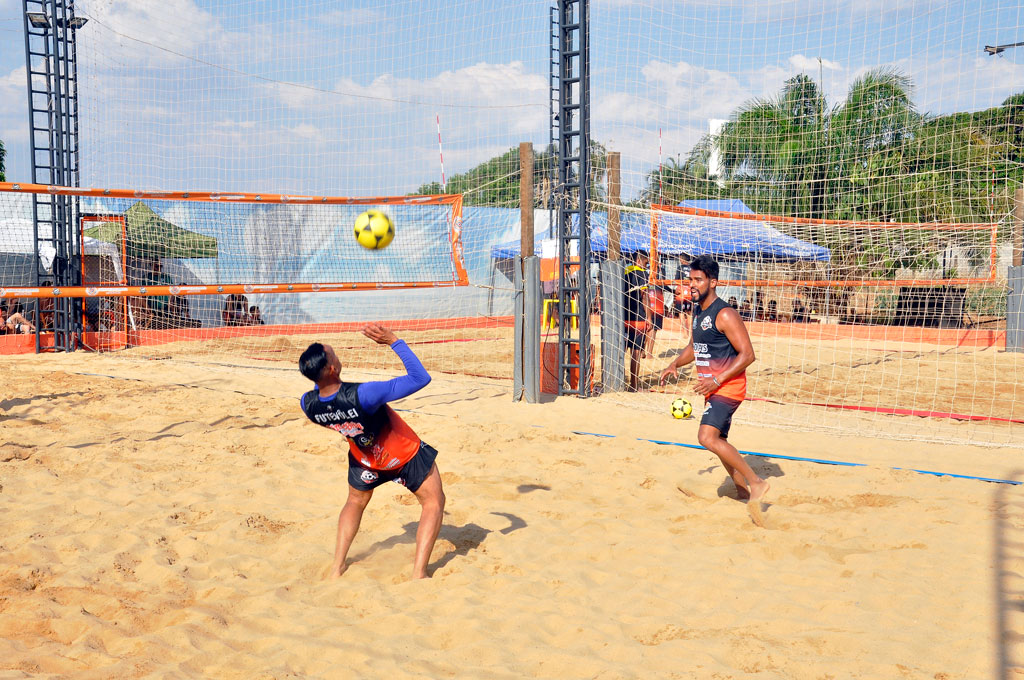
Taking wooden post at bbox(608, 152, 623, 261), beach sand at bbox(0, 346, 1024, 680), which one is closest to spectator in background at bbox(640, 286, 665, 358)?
wooden post at bbox(608, 152, 623, 261)

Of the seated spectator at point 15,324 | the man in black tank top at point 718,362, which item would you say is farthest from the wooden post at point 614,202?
the seated spectator at point 15,324

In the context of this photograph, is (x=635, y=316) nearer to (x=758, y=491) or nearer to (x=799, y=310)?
(x=758, y=491)

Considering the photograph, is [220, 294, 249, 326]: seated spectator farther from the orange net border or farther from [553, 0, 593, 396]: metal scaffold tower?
[553, 0, 593, 396]: metal scaffold tower

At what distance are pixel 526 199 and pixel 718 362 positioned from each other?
23.8ft

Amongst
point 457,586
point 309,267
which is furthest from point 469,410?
point 309,267

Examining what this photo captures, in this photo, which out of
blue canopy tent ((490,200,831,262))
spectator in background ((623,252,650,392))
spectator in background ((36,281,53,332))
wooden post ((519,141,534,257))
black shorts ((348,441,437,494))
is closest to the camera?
black shorts ((348,441,437,494))

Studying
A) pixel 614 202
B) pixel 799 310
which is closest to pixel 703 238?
pixel 614 202

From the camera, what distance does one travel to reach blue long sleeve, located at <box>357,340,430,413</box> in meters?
3.46

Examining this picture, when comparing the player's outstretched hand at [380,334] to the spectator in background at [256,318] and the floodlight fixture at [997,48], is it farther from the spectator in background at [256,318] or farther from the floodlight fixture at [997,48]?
the spectator in background at [256,318]

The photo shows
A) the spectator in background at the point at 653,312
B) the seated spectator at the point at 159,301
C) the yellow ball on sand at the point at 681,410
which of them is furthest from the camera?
the seated spectator at the point at 159,301

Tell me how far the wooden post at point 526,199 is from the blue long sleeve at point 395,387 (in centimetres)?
808

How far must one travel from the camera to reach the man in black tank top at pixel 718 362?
15.5 ft

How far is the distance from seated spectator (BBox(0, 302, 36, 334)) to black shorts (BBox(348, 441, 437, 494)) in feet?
41.3

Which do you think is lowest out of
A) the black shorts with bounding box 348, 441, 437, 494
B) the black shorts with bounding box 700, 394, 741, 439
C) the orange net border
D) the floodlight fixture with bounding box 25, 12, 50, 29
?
the black shorts with bounding box 348, 441, 437, 494
